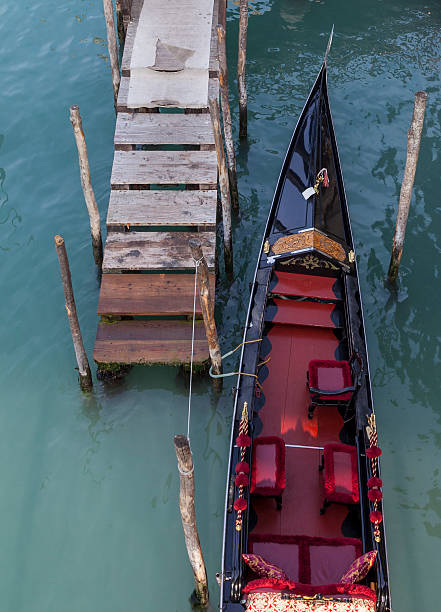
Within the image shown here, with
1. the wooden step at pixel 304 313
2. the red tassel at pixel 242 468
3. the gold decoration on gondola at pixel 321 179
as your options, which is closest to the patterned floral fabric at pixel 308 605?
the red tassel at pixel 242 468

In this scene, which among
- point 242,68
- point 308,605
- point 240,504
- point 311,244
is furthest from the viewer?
point 242,68

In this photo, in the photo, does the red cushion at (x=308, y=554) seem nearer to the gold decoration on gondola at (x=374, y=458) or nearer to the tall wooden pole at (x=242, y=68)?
the gold decoration on gondola at (x=374, y=458)

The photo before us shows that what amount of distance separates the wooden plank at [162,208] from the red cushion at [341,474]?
10.7 ft

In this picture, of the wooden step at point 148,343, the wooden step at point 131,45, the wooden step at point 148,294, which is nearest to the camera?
the wooden step at point 148,343

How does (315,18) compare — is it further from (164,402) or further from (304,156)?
(164,402)

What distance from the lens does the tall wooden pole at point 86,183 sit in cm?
706

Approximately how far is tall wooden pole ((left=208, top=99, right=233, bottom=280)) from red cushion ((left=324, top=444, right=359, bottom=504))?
3208 mm

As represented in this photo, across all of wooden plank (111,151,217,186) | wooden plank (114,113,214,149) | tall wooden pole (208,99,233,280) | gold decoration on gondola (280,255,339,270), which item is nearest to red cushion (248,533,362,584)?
gold decoration on gondola (280,255,339,270)

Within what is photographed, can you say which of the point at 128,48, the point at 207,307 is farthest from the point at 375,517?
the point at 128,48

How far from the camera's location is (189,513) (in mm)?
4824

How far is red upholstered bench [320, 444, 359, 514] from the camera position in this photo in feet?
18.0

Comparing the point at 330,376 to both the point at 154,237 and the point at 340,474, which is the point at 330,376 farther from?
the point at 154,237

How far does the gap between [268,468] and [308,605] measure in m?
1.26

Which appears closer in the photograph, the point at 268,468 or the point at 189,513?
the point at 189,513
